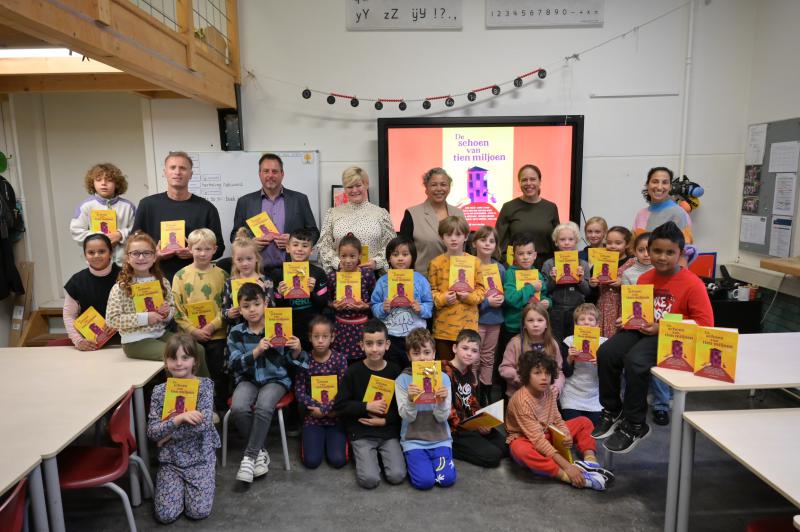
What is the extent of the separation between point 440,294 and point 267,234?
1212 mm

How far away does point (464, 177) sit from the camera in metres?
4.59

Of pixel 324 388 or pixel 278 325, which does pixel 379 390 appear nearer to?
pixel 324 388

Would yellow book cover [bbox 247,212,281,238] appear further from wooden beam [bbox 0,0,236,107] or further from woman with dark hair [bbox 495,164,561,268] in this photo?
woman with dark hair [bbox 495,164,561,268]

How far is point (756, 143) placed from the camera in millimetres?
4480

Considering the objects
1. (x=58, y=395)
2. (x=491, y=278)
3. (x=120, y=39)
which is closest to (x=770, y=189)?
(x=491, y=278)

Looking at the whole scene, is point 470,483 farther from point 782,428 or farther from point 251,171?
point 251,171

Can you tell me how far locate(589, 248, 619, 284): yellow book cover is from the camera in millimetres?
3205

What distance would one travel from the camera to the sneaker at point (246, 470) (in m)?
2.68

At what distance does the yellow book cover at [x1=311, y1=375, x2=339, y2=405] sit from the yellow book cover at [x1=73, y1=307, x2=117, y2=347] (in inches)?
42.8

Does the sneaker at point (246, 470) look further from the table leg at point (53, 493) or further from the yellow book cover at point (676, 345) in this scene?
the yellow book cover at point (676, 345)

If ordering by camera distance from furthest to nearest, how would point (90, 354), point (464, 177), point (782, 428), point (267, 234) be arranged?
point (464, 177), point (267, 234), point (90, 354), point (782, 428)

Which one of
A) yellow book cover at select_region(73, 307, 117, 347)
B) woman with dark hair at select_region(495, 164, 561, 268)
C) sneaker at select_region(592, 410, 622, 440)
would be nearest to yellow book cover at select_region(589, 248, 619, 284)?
woman with dark hair at select_region(495, 164, 561, 268)

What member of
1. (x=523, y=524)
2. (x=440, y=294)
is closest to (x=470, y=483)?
(x=523, y=524)

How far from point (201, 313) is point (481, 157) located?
2660mm
